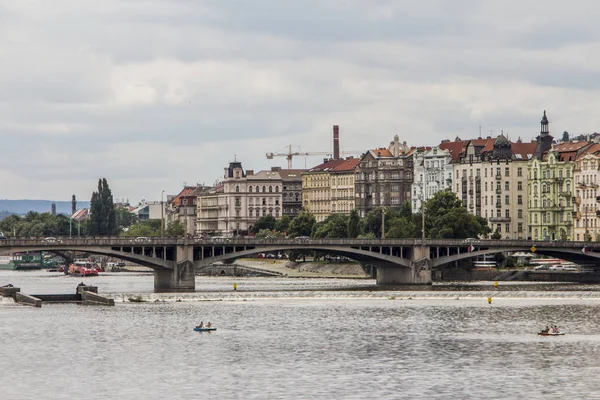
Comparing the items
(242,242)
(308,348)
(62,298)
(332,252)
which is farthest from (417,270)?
(308,348)

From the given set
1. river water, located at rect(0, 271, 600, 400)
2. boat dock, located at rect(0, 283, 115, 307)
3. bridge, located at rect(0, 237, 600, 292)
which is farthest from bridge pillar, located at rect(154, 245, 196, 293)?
boat dock, located at rect(0, 283, 115, 307)

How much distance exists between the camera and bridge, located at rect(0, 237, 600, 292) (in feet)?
570

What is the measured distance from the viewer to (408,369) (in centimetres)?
9581

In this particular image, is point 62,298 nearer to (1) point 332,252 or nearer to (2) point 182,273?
(2) point 182,273

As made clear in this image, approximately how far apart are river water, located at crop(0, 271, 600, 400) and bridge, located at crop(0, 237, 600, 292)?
1249 centimetres

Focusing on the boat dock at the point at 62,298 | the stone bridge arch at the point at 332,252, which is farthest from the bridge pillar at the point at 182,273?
the boat dock at the point at 62,298

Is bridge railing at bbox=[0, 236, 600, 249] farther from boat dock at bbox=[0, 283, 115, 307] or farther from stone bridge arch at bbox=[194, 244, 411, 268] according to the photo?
boat dock at bbox=[0, 283, 115, 307]

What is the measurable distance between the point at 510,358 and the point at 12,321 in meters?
47.3

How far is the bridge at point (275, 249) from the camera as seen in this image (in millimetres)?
173625

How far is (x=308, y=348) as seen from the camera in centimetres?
10888

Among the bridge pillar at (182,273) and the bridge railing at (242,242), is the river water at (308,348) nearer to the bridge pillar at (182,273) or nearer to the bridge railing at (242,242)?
the bridge railing at (242,242)

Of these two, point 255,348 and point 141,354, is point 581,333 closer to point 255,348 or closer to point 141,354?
point 255,348

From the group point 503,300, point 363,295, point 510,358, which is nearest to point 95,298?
point 363,295

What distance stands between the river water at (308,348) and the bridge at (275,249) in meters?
12.5
